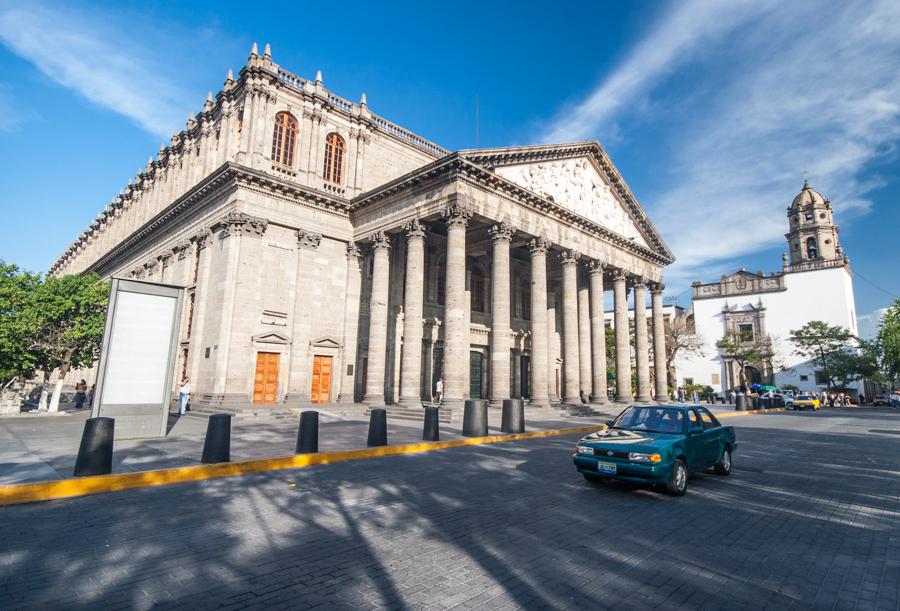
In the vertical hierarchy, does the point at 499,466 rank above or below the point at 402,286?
below

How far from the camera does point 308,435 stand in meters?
10.3

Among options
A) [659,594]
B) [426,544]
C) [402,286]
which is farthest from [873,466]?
[402,286]

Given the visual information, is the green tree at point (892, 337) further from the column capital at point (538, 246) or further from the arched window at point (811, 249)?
the column capital at point (538, 246)

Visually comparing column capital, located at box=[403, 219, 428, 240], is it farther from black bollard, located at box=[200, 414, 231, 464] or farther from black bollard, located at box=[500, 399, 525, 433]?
black bollard, located at box=[200, 414, 231, 464]

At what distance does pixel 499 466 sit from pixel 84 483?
7.27 metres

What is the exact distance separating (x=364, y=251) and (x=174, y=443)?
52.7 feet

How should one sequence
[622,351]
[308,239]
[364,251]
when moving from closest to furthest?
[308,239] → [364,251] → [622,351]

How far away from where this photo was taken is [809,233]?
200 ft

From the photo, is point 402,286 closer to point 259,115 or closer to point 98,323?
point 259,115

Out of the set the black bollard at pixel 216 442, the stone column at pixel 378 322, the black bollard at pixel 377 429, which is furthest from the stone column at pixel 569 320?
the black bollard at pixel 216 442

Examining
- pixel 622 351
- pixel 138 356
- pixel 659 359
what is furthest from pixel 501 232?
pixel 659 359

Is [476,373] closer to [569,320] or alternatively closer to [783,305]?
[569,320]

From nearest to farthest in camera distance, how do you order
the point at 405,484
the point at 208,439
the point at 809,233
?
the point at 405,484 → the point at 208,439 → the point at 809,233

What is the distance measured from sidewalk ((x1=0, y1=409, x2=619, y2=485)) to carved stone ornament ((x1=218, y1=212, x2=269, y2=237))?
857cm
